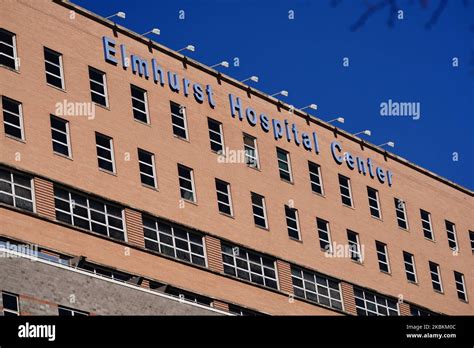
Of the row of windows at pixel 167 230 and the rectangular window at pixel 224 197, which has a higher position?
the rectangular window at pixel 224 197

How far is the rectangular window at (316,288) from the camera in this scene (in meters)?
72.5

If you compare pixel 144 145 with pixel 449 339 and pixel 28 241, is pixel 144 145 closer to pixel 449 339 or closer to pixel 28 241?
pixel 28 241

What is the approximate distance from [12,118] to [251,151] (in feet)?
55.1

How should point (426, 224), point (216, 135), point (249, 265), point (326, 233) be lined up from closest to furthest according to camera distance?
1. point (249, 265)
2. point (216, 135)
3. point (326, 233)
4. point (426, 224)

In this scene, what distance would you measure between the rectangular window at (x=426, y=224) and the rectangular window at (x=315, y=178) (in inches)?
406

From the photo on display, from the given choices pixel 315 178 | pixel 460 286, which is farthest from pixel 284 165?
pixel 460 286

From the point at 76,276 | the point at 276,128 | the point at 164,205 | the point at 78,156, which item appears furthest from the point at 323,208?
the point at 76,276

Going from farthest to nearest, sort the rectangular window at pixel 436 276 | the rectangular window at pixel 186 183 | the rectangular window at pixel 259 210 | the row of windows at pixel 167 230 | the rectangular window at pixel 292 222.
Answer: the rectangular window at pixel 436 276, the rectangular window at pixel 292 222, the rectangular window at pixel 259 210, the rectangular window at pixel 186 183, the row of windows at pixel 167 230

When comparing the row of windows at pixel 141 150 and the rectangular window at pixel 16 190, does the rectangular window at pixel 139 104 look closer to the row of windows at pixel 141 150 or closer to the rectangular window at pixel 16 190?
the row of windows at pixel 141 150

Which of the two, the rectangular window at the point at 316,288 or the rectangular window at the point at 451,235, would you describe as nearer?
the rectangular window at the point at 316,288

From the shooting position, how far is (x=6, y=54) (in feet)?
202

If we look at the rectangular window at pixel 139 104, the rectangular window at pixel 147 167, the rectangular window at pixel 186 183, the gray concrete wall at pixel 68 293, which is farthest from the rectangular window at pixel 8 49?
the gray concrete wall at pixel 68 293

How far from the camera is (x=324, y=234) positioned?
248 feet

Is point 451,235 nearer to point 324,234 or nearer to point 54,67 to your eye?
point 324,234
